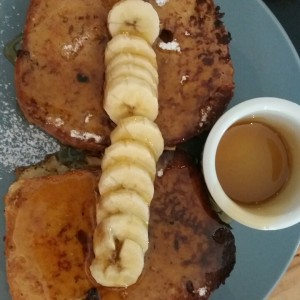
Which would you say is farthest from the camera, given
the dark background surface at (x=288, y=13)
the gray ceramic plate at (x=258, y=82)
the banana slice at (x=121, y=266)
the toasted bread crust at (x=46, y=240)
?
the dark background surface at (x=288, y=13)

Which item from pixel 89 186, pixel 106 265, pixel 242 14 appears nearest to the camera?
pixel 106 265

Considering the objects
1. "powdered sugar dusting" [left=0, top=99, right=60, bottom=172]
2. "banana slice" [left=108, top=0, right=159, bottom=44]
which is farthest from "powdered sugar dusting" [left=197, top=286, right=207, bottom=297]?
"banana slice" [left=108, top=0, right=159, bottom=44]

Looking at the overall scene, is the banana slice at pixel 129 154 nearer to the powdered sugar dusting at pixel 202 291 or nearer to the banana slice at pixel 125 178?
the banana slice at pixel 125 178

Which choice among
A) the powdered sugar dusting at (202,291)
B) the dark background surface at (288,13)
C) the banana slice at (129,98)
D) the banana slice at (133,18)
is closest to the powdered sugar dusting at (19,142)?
the banana slice at (129,98)

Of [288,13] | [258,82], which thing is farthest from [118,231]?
[288,13]

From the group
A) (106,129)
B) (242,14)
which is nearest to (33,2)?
(106,129)

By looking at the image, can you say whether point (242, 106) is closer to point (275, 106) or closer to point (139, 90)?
point (275, 106)

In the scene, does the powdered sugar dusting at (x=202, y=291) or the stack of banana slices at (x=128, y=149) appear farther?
the powdered sugar dusting at (x=202, y=291)

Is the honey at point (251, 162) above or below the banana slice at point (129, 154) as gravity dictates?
below
